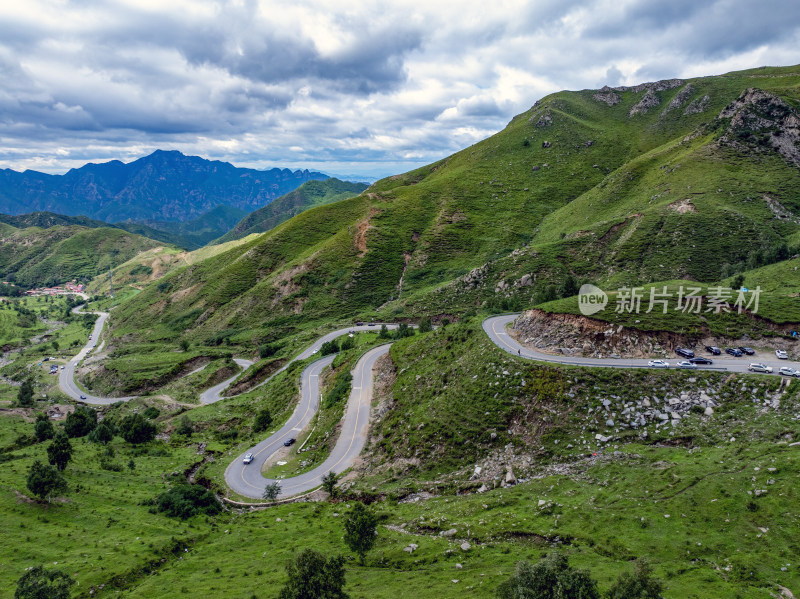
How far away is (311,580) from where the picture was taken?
24453 millimetres

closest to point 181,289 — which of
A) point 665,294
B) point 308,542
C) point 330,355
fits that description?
point 330,355

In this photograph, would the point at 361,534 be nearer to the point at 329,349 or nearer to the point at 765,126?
the point at 329,349

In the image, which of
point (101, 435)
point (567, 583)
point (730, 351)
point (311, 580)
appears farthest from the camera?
point (101, 435)

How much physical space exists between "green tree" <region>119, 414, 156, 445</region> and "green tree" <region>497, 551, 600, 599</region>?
7120 centimetres

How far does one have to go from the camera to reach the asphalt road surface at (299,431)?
5275 centimetres

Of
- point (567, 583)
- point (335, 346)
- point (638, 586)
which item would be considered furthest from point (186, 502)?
point (335, 346)

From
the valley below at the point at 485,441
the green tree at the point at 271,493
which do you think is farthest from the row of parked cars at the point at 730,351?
the green tree at the point at 271,493

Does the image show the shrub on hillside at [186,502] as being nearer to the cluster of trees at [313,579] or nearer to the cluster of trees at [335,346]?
the cluster of trees at [313,579]

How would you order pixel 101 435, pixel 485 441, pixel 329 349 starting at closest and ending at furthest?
pixel 485 441
pixel 101 435
pixel 329 349

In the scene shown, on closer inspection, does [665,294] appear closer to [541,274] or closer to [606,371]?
[606,371]

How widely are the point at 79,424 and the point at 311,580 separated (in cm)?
7112

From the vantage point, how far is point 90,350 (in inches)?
6811

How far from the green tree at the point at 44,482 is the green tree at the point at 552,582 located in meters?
48.1

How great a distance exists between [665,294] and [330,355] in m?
68.1
